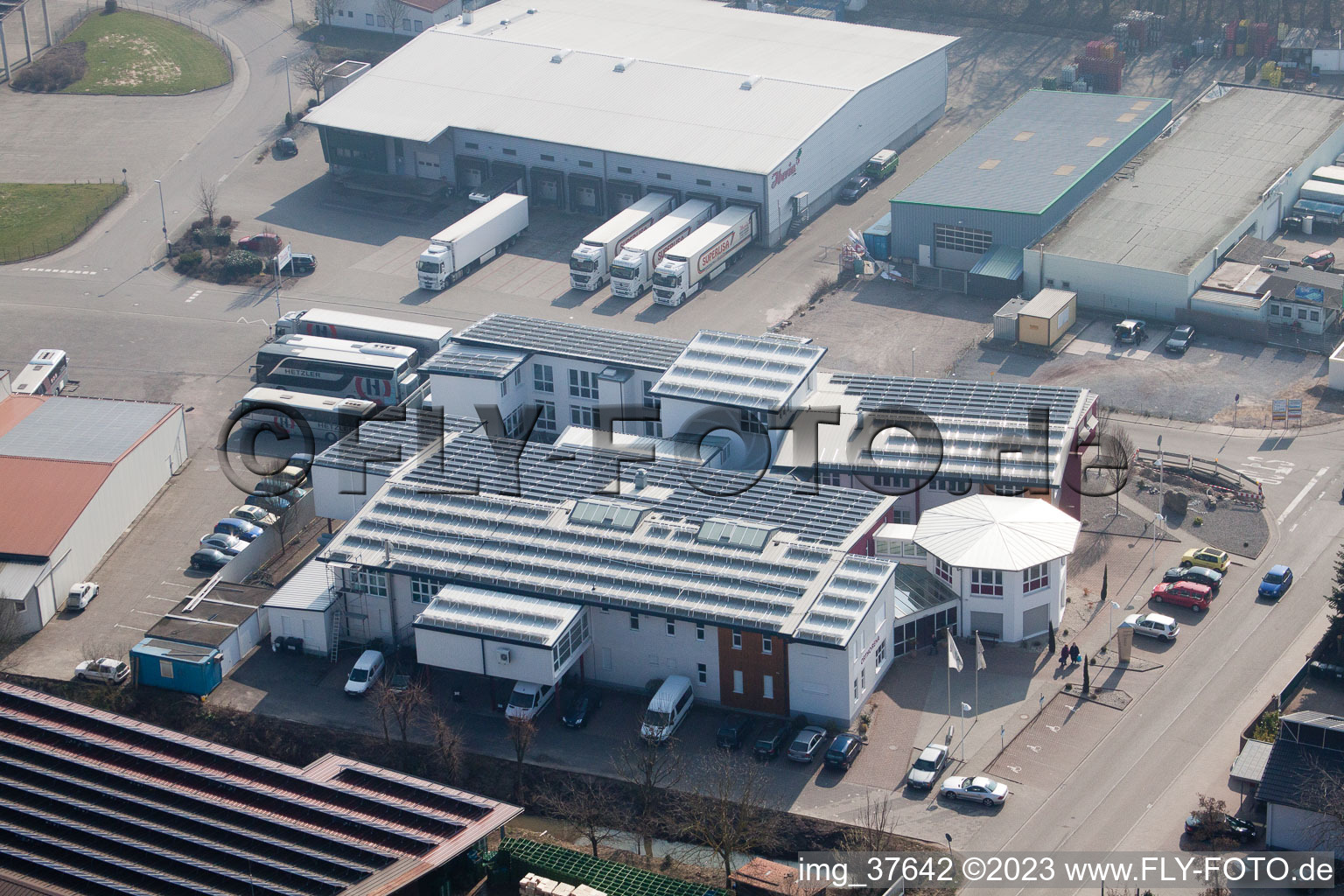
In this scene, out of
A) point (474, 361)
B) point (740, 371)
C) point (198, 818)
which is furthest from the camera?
point (474, 361)

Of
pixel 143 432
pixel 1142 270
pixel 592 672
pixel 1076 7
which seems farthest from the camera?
pixel 1076 7

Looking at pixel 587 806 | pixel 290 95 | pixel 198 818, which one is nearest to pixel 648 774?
pixel 587 806

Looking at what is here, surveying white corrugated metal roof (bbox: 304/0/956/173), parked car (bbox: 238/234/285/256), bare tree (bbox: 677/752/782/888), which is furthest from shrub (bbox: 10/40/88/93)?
bare tree (bbox: 677/752/782/888)

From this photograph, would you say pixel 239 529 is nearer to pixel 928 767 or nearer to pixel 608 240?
pixel 608 240

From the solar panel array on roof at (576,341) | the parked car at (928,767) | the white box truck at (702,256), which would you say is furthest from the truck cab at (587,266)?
the parked car at (928,767)

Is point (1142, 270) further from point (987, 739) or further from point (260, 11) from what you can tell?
point (260, 11)

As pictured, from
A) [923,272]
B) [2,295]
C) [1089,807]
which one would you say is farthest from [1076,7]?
[1089,807]

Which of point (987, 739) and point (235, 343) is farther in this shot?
point (235, 343)
